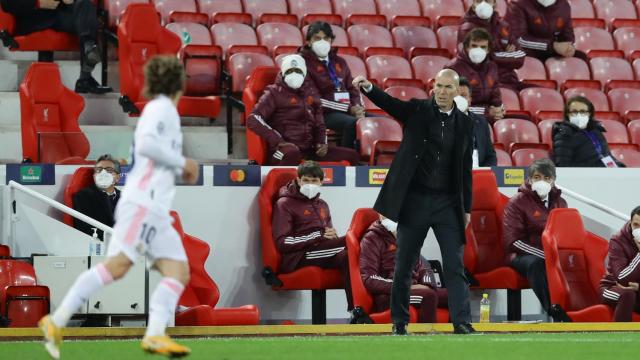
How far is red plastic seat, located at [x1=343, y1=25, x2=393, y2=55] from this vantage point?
13.9 meters

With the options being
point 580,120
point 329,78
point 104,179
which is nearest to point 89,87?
point 329,78

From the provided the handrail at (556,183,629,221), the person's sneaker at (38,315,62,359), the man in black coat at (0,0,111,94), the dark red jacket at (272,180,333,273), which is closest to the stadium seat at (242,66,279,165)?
the dark red jacket at (272,180,333,273)

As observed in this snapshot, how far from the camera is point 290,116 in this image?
11188 millimetres

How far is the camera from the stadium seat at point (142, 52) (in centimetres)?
1190

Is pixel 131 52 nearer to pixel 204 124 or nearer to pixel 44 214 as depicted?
pixel 204 124

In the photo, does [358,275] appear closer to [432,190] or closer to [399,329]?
[399,329]

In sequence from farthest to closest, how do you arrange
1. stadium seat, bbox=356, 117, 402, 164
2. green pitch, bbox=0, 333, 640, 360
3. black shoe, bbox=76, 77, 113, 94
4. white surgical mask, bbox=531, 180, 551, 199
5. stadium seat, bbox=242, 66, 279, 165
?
1. black shoe, bbox=76, 77, 113, 94
2. stadium seat, bbox=356, 117, 402, 164
3. stadium seat, bbox=242, 66, 279, 165
4. white surgical mask, bbox=531, 180, 551, 199
5. green pitch, bbox=0, 333, 640, 360

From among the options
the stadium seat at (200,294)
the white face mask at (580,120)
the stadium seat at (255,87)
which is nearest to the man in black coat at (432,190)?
the stadium seat at (200,294)

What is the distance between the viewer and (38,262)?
909 centimetres

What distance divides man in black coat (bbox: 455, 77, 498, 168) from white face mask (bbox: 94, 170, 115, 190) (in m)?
3.19

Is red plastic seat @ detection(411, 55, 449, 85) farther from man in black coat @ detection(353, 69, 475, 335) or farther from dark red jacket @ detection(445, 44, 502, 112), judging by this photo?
man in black coat @ detection(353, 69, 475, 335)

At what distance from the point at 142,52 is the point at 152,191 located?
630 cm

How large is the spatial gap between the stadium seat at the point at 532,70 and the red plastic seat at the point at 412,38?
992mm

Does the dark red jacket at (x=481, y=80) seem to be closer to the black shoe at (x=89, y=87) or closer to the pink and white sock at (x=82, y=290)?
the black shoe at (x=89, y=87)
